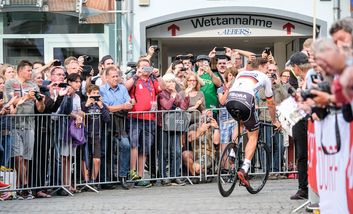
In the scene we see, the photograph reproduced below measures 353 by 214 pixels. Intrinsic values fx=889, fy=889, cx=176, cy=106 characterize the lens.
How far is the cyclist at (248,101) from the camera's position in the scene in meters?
12.3

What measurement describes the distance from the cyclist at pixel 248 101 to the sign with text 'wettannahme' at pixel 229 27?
10634 mm

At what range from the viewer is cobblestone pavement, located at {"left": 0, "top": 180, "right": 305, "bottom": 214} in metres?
11.0

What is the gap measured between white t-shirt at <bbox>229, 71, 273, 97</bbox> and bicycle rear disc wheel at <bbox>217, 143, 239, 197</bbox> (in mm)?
846

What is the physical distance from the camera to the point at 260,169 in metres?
13.8

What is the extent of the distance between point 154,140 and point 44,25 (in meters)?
9.20

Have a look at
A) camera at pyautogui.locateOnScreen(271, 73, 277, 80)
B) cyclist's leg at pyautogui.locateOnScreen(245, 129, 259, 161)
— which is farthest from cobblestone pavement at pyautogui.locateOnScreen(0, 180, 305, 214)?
camera at pyautogui.locateOnScreen(271, 73, 277, 80)

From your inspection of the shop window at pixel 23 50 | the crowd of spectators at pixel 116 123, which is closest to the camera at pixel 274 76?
the crowd of spectators at pixel 116 123

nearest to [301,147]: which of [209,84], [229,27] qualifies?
[209,84]

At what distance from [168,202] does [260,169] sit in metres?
2.46

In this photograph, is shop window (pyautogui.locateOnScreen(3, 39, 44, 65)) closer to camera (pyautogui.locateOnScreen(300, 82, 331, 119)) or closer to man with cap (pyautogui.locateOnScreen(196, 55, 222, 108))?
man with cap (pyautogui.locateOnScreen(196, 55, 222, 108))

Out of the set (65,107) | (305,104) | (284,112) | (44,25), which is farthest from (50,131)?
(44,25)

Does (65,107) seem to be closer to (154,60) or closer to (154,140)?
(154,140)

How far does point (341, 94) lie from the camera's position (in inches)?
231

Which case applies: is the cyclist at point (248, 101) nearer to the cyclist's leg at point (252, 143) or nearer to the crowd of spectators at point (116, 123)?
the cyclist's leg at point (252, 143)
